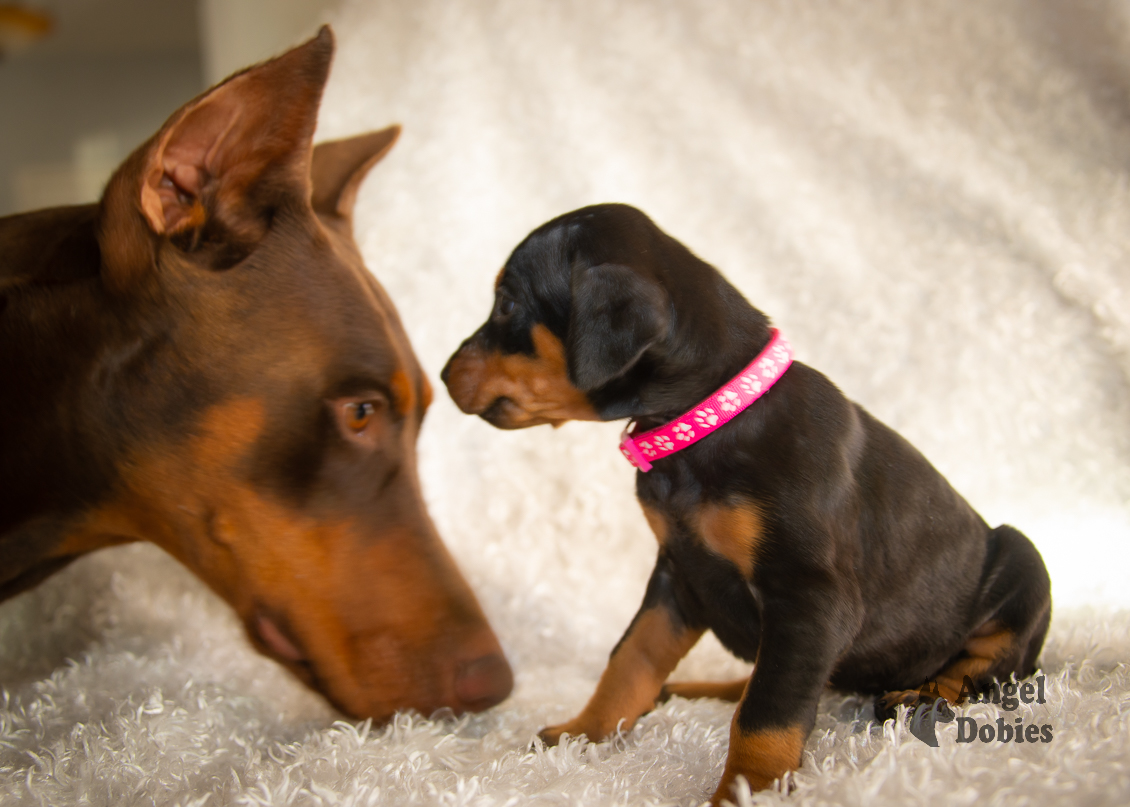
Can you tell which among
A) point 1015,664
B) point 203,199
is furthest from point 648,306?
point 1015,664

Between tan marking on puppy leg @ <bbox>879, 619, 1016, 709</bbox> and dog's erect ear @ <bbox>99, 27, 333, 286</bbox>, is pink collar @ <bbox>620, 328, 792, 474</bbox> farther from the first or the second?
dog's erect ear @ <bbox>99, 27, 333, 286</bbox>

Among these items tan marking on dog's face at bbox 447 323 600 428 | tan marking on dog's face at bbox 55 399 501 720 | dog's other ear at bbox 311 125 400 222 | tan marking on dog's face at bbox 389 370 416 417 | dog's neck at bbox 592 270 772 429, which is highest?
dog's other ear at bbox 311 125 400 222

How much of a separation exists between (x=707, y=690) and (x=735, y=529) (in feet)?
2.30

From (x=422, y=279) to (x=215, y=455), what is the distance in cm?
119

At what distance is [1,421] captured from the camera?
1.50 metres

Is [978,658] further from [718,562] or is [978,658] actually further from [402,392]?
[402,392]

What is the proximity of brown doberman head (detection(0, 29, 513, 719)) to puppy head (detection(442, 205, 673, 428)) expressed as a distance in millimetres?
288

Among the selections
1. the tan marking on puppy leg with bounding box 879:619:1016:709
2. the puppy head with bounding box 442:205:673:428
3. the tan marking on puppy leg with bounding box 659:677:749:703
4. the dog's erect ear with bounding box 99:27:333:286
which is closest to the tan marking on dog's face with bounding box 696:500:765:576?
the puppy head with bounding box 442:205:673:428

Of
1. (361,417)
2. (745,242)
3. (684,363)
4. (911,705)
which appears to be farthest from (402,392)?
(745,242)

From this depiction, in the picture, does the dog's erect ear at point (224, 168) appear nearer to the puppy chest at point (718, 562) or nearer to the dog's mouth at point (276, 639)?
the dog's mouth at point (276, 639)

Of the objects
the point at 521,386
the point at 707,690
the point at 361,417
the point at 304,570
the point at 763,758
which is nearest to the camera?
the point at 763,758

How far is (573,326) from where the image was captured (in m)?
1.34

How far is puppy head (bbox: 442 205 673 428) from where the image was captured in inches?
51.6

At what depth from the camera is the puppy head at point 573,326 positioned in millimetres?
1310
